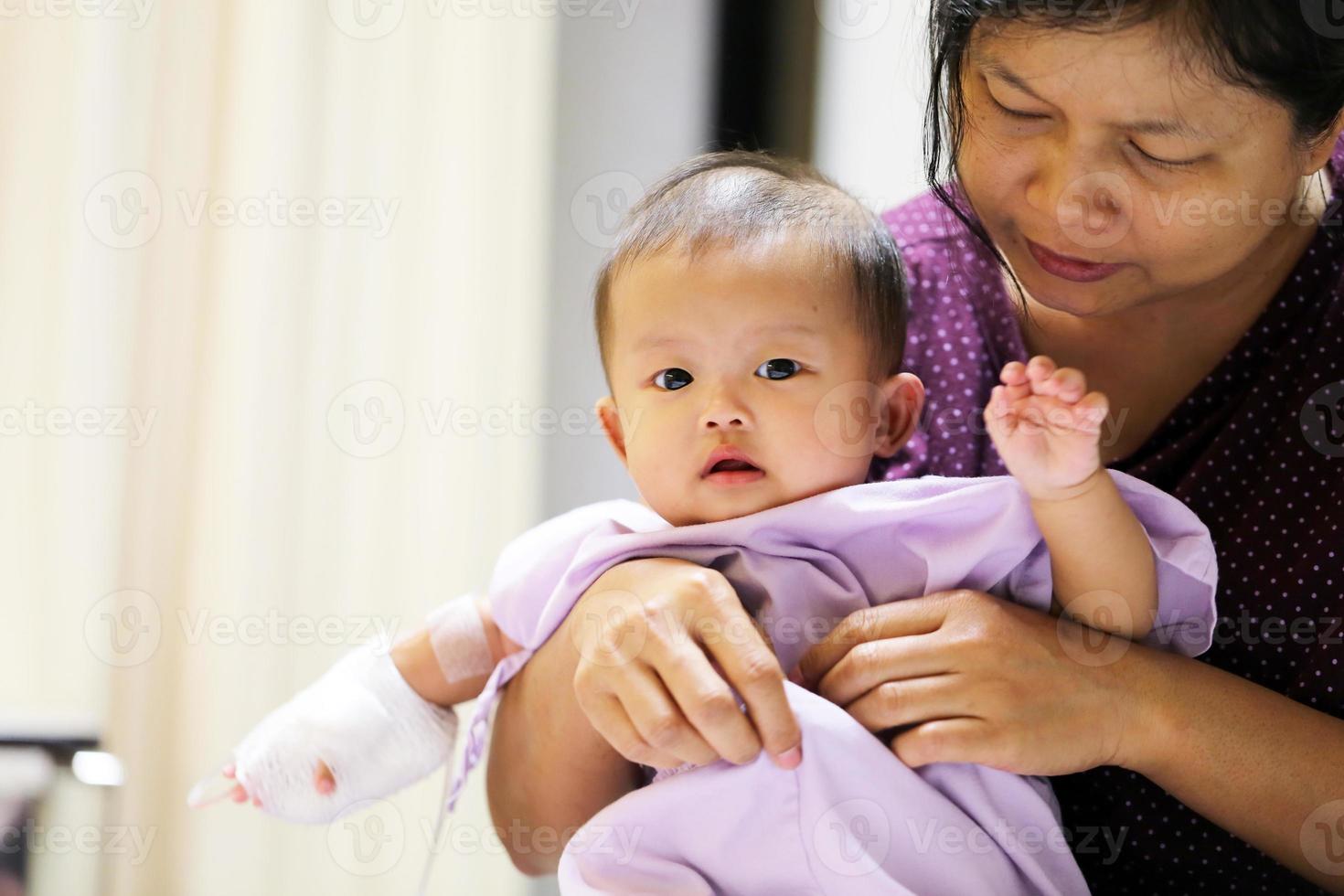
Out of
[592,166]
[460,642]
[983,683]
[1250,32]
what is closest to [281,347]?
[592,166]

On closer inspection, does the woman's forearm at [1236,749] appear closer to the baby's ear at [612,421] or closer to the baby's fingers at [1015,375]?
the baby's fingers at [1015,375]

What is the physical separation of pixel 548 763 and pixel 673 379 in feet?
1.26

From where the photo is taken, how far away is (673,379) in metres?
1.05

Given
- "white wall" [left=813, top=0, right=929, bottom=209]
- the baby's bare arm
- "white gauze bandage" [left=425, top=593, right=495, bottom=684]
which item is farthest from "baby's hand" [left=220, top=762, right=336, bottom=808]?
"white wall" [left=813, top=0, right=929, bottom=209]

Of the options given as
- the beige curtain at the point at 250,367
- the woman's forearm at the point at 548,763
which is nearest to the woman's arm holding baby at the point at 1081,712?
the woman's forearm at the point at 548,763

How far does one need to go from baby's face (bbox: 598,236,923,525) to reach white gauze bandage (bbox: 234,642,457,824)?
0.36m

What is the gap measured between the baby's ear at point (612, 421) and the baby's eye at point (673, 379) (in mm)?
102

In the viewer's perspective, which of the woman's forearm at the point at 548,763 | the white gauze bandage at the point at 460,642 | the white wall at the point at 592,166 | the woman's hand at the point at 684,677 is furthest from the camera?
the white wall at the point at 592,166

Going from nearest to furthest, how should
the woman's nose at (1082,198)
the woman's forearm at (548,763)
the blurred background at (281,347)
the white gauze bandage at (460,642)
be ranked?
the woman's nose at (1082,198) → the woman's forearm at (548,763) → the white gauze bandage at (460,642) → the blurred background at (281,347)

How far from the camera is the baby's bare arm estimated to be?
93cm

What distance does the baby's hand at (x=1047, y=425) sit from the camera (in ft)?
2.92

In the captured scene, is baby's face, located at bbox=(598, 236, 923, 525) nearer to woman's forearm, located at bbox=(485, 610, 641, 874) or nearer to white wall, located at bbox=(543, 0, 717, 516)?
woman's forearm, located at bbox=(485, 610, 641, 874)

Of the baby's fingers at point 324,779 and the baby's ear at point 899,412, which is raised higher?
the baby's ear at point 899,412

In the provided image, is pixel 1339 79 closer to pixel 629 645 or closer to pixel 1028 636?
pixel 1028 636
